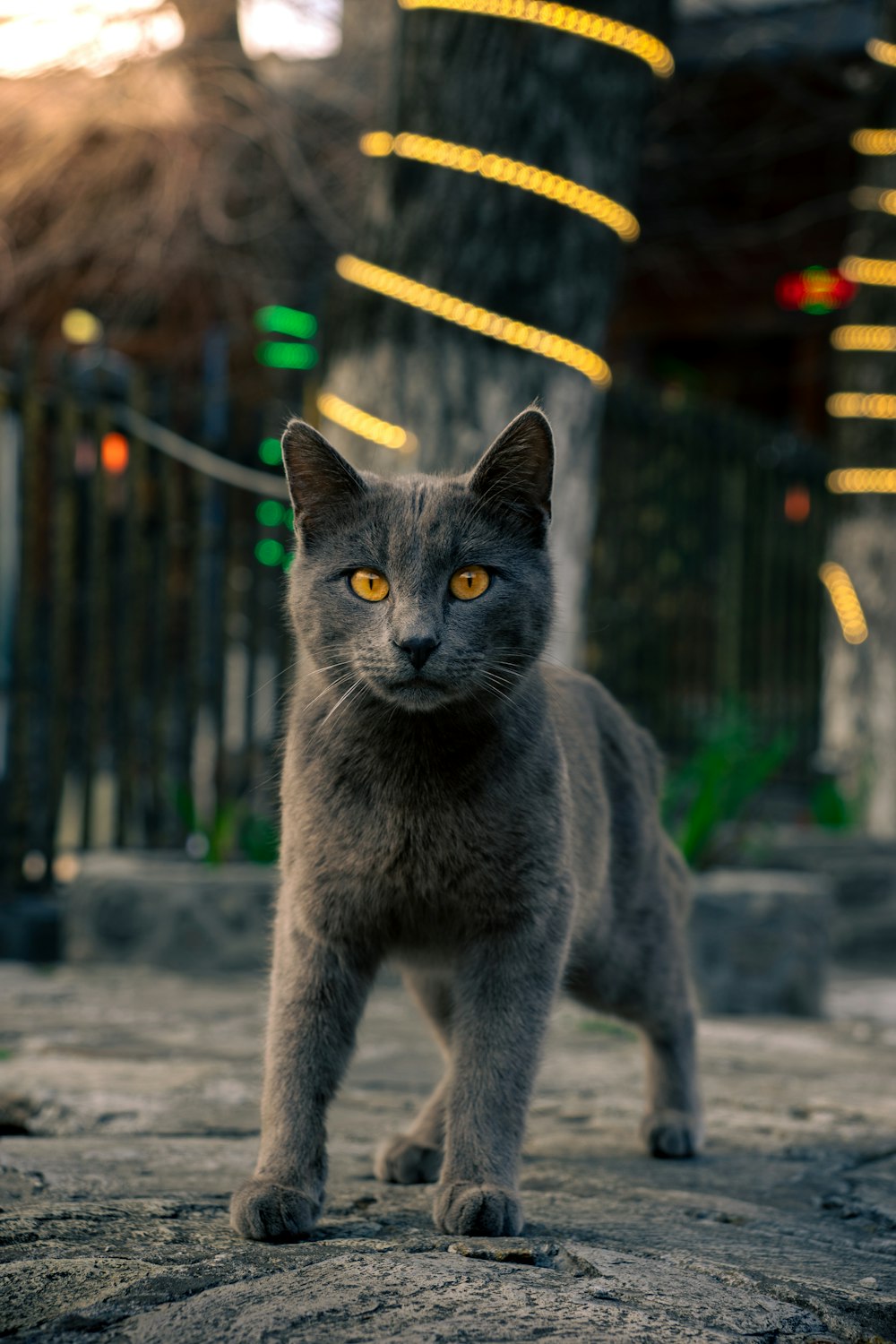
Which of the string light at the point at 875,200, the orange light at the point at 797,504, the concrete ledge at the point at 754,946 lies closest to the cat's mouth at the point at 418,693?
the concrete ledge at the point at 754,946

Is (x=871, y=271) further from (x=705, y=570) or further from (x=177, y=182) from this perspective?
(x=177, y=182)

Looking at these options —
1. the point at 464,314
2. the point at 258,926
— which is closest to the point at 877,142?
the point at 464,314

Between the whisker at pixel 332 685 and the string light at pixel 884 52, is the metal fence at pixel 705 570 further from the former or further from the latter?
the whisker at pixel 332 685

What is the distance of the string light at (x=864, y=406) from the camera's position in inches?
272

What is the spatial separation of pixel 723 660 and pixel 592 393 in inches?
155

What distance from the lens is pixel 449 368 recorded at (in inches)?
154

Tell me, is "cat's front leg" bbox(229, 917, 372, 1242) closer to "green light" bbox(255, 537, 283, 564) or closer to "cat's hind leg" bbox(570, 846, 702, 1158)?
"cat's hind leg" bbox(570, 846, 702, 1158)

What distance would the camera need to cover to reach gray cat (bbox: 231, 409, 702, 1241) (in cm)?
203

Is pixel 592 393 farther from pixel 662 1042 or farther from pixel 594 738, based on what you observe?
pixel 662 1042

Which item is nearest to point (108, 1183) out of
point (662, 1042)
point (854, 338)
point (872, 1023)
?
point (662, 1042)

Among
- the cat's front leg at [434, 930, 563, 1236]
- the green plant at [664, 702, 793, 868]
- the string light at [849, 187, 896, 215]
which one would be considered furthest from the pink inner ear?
the string light at [849, 187, 896, 215]

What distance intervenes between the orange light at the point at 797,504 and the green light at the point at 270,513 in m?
3.74

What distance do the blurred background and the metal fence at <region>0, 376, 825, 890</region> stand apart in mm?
19

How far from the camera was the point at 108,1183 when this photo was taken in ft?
6.77
